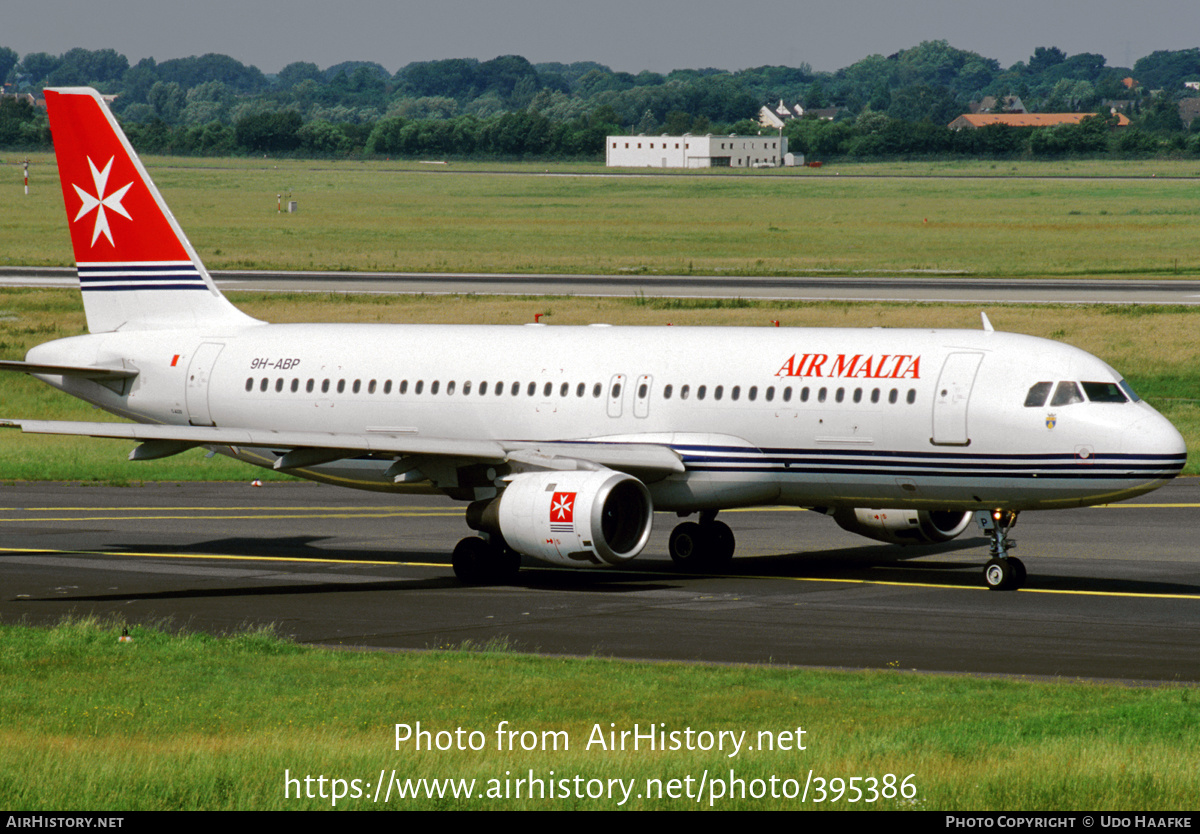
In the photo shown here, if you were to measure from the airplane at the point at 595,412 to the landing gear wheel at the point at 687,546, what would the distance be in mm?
42

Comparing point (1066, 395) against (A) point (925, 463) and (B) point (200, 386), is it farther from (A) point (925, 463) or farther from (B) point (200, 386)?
(B) point (200, 386)

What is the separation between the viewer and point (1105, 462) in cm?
3077

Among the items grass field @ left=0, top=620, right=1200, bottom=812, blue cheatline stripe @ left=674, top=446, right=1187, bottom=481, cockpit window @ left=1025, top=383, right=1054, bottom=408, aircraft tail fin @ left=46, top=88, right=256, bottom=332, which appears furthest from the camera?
aircraft tail fin @ left=46, top=88, right=256, bottom=332

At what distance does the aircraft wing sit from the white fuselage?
0.70m

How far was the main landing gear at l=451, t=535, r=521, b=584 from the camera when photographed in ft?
112

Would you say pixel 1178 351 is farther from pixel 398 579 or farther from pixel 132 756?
pixel 132 756

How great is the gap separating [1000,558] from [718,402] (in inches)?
244

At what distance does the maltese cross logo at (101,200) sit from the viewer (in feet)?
132

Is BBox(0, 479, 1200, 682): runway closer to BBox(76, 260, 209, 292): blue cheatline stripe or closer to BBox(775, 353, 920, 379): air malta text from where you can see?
BBox(775, 353, 920, 379): air malta text

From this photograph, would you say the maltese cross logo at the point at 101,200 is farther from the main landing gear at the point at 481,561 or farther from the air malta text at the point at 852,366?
the air malta text at the point at 852,366

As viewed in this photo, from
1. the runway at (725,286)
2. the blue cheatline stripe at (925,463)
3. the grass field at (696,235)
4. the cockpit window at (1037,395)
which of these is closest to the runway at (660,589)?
the blue cheatline stripe at (925,463)

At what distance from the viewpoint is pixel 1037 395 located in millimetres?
31656

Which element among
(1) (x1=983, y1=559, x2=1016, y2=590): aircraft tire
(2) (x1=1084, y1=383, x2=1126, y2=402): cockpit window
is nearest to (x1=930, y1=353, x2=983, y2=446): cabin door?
(2) (x1=1084, y1=383, x2=1126, y2=402): cockpit window

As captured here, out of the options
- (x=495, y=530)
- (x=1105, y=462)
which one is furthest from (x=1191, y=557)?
(x=495, y=530)
